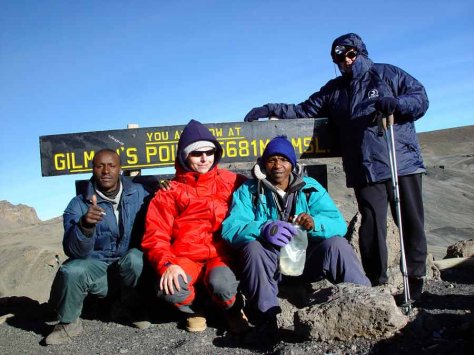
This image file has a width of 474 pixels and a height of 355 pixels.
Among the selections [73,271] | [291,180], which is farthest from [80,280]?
[291,180]

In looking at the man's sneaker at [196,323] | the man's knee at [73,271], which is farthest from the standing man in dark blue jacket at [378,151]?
the man's knee at [73,271]

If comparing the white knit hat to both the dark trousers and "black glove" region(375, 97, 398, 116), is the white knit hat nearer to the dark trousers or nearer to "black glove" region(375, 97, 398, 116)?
the dark trousers

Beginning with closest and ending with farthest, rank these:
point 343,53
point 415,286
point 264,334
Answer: point 264,334 → point 415,286 → point 343,53

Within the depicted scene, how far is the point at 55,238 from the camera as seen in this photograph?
767 inches

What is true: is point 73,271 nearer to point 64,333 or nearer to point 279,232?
point 64,333

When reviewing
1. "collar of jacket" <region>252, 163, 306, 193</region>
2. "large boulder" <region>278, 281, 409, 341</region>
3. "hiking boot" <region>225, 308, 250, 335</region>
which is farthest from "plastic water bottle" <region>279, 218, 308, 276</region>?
"large boulder" <region>278, 281, 409, 341</region>

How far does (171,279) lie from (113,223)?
3.39 ft

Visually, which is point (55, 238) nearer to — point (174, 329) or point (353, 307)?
point (174, 329)

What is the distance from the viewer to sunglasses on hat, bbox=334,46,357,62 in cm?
492

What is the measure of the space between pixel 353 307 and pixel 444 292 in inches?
96.0

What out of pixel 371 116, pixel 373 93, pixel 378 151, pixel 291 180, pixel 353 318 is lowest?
pixel 353 318

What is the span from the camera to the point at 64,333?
4.50 meters

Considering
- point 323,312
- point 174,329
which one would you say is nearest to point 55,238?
point 174,329

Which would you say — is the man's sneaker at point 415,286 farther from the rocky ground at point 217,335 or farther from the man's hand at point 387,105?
the man's hand at point 387,105
